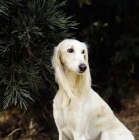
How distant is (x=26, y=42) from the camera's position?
3549 mm

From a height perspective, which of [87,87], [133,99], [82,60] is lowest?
[133,99]

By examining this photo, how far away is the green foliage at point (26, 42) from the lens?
3.58m

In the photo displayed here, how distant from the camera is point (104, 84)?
6.31 metres

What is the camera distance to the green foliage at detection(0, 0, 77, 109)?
358 cm

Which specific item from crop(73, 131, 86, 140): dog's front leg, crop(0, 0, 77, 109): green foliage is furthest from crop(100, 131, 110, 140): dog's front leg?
crop(0, 0, 77, 109): green foliage

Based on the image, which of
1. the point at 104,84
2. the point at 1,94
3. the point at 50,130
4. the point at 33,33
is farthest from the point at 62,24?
the point at 104,84

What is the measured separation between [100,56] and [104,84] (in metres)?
0.43

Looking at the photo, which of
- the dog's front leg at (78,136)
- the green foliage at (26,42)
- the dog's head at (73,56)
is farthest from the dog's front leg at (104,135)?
the green foliage at (26,42)

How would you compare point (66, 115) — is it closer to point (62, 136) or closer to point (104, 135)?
point (62, 136)

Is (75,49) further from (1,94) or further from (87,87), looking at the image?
(1,94)

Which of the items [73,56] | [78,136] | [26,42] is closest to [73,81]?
[73,56]

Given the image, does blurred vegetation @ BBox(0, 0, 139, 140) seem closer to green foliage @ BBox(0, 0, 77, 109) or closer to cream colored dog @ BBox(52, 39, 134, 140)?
green foliage @ BBox(0, 0, 77, 109)

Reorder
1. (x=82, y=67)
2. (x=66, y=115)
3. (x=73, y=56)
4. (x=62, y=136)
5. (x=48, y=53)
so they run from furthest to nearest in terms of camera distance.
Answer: (x=48, y=53) < (x=62, y=136) < (x=66, y=115) < (x=73, y=56) < (x=82, y=67)

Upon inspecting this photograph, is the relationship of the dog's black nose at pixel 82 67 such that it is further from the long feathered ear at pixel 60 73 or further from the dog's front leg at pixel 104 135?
the dog's front leg at pixel 104 135
